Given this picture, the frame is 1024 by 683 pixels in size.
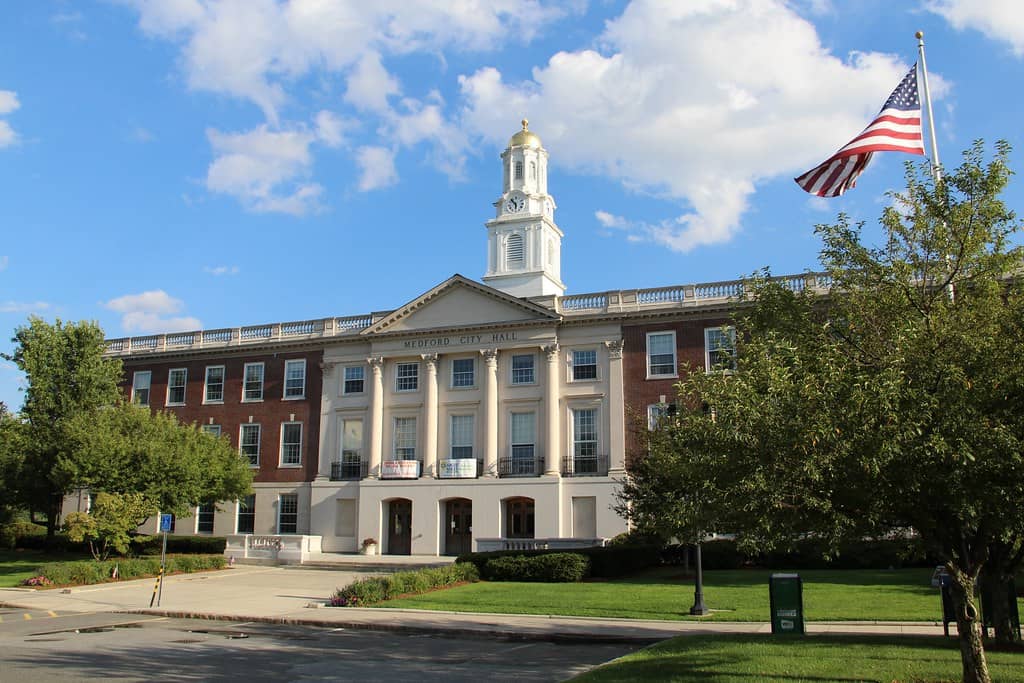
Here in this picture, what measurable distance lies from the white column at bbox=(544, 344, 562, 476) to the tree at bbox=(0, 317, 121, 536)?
70.3 ft

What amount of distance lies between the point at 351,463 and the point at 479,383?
8.29m

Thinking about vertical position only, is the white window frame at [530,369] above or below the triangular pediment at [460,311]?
below

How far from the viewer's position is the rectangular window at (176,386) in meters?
51.8

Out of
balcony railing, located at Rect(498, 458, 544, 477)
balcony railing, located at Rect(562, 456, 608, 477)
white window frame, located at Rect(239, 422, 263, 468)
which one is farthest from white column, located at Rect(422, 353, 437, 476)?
white window frame, located at Rect(239, 422, 263, 468)

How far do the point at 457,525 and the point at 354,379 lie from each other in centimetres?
997

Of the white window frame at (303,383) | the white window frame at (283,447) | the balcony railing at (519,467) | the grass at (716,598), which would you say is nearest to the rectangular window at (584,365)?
the balcony railing at (519,467)

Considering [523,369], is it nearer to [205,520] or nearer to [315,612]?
[205,520]

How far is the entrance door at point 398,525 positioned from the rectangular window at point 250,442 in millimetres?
8928

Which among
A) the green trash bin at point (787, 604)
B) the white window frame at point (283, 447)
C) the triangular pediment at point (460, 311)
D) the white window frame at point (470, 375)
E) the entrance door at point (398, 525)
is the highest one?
the triangular pediment at point (460, 311)

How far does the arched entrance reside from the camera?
42875mm

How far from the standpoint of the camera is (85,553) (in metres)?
44.6

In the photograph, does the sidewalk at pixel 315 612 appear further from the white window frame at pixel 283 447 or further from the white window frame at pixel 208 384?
the white window frame at pixel 208 384

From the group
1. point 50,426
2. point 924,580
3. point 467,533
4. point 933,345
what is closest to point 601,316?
point 467,533

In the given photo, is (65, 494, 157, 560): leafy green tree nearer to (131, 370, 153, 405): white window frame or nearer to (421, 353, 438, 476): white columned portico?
(421, 353, 438, 476): white columned portico
